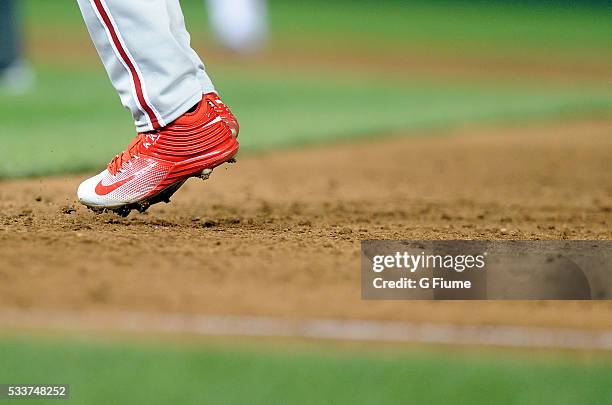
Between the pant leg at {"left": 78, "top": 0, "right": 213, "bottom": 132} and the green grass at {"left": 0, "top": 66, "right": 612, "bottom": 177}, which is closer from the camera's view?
the pant leg at {"left": 78, "top": 0, "right": 213, "bottom": 132}

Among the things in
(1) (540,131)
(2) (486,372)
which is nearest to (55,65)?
(1) (540,131)

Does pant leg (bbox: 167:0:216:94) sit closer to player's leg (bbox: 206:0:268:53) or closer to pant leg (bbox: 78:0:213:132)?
pant leg (bbox: 78:0:213:132)

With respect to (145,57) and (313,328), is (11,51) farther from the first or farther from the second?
(313,328)

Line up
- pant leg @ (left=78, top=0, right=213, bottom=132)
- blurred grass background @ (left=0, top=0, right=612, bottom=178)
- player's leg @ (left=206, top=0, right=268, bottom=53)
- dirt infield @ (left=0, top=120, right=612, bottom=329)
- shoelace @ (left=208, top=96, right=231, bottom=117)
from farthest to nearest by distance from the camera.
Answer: player's leg @ (left=206, top=0, right=268, bottom=53), blurred grass background @ (left=0, top=0, right=612, bottom=178), shoelace @ (left=208, top=96, right=231, bottom=117), pant leg @ (left=78, top=0, right=213, bottom=132), dirt infield @ (left=0, top=120, right=612, bottom=329)

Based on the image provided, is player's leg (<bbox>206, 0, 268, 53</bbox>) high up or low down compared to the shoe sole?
up

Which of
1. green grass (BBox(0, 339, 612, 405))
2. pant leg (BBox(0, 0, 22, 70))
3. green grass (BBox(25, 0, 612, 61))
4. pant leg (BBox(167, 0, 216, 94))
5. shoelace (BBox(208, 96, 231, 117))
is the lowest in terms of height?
green grass (BBox(0, 339, 612, 405))

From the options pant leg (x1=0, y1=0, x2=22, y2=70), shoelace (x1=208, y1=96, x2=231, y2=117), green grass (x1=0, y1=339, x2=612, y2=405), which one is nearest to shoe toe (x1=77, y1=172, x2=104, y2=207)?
shoelace (x1=208, y1=96, x2=231, y2=117)
